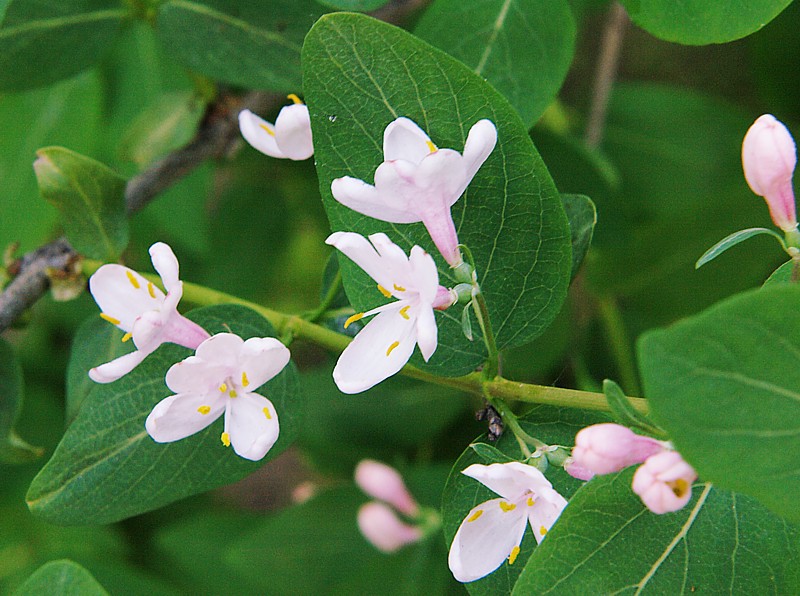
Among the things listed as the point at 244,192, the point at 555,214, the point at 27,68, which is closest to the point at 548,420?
the point at 555,214

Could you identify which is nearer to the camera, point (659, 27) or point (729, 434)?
point (729, 434)

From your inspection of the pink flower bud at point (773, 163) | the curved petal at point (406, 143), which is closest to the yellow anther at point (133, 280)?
the curved petal at point (406, 143)

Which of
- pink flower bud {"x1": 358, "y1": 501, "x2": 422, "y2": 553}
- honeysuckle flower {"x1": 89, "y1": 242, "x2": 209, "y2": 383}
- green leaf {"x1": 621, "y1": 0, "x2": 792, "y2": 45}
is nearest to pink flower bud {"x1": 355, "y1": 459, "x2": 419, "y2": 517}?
pink flower bud {"x1": 358, "y1": 501, "x2": 422, "y2": 553}

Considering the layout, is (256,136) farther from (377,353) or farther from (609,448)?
(609,448)

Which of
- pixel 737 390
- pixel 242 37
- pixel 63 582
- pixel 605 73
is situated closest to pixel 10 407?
pixel 63 582

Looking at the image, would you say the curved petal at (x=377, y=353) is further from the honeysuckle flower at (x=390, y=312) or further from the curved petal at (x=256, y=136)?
the curved petal at (x=256, y=136)

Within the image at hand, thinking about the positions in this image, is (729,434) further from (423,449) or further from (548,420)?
(423,449)

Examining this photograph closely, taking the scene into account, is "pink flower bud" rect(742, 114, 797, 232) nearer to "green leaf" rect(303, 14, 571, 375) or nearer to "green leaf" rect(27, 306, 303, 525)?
"green leaf" rect(303, 14, 571, 375)
